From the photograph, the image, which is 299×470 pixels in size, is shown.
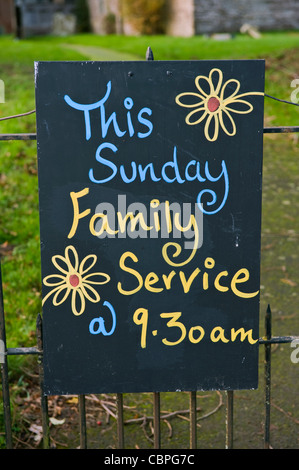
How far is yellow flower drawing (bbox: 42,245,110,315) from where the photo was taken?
2215mm

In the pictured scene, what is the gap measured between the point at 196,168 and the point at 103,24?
23.7 m

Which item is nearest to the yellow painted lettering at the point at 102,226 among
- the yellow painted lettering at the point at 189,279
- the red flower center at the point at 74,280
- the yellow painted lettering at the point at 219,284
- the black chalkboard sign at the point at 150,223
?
the black chalkboard sign at the point at 150,223

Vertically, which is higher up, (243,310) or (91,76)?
(91,76)

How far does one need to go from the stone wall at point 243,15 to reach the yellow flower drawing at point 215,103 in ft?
55.0

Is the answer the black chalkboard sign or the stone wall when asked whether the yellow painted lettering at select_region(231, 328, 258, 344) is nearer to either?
the black chalkboard sign

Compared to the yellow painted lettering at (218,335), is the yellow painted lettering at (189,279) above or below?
above

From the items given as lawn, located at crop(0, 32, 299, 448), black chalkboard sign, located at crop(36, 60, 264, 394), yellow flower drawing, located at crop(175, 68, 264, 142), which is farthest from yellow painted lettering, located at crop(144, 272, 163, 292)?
lawn, located at crop(0, 32, 299, 448)

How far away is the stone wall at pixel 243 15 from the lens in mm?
18038

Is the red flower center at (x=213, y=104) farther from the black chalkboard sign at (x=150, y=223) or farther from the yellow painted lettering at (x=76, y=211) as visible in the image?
the yellow painted lettering at (x=76, y=211)

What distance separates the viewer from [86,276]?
2227mm

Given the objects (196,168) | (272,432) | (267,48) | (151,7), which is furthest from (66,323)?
(151,7)

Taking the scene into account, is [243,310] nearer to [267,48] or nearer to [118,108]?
[118,108]

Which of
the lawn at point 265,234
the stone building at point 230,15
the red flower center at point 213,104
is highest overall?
the stone building at point 230,15
